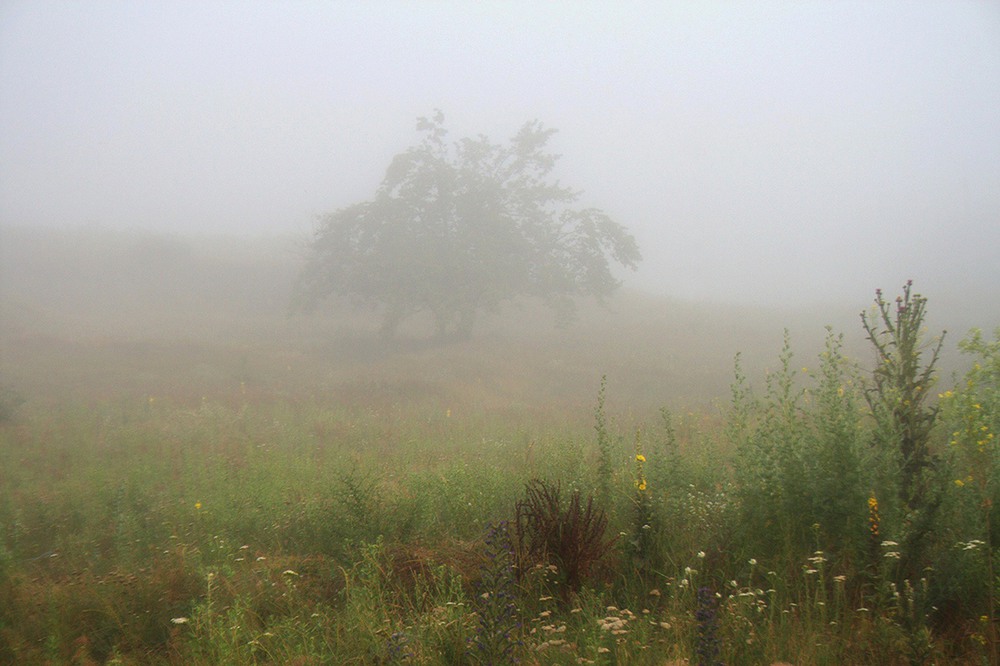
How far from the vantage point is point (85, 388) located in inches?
637

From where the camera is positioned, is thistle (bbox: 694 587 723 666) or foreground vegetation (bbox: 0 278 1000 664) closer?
thistle (bbox: 694 587 723 666)

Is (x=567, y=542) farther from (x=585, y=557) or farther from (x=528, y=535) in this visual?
(x=528, y=535)

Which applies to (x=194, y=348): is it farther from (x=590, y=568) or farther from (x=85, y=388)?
(x=590, y=568)

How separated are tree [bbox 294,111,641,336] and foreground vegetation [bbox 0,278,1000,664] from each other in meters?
18.0

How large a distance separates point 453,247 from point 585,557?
2204cm

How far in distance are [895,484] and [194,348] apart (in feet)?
73.9

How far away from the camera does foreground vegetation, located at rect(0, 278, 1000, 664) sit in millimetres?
3023

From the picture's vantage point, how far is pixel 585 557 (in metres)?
3.86

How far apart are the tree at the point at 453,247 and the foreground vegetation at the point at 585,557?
58.9ft

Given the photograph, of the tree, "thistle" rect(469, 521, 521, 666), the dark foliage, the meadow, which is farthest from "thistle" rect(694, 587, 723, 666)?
the tree

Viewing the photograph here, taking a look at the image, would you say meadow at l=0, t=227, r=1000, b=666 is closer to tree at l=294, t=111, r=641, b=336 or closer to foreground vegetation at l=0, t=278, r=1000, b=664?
foreground vegetation at l=0, t=278, r=1000, b=664

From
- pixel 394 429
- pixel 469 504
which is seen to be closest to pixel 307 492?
pixel 469 504

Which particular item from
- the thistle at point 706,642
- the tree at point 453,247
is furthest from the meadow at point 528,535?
the tree at point 453,247

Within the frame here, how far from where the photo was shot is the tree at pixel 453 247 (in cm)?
2438
